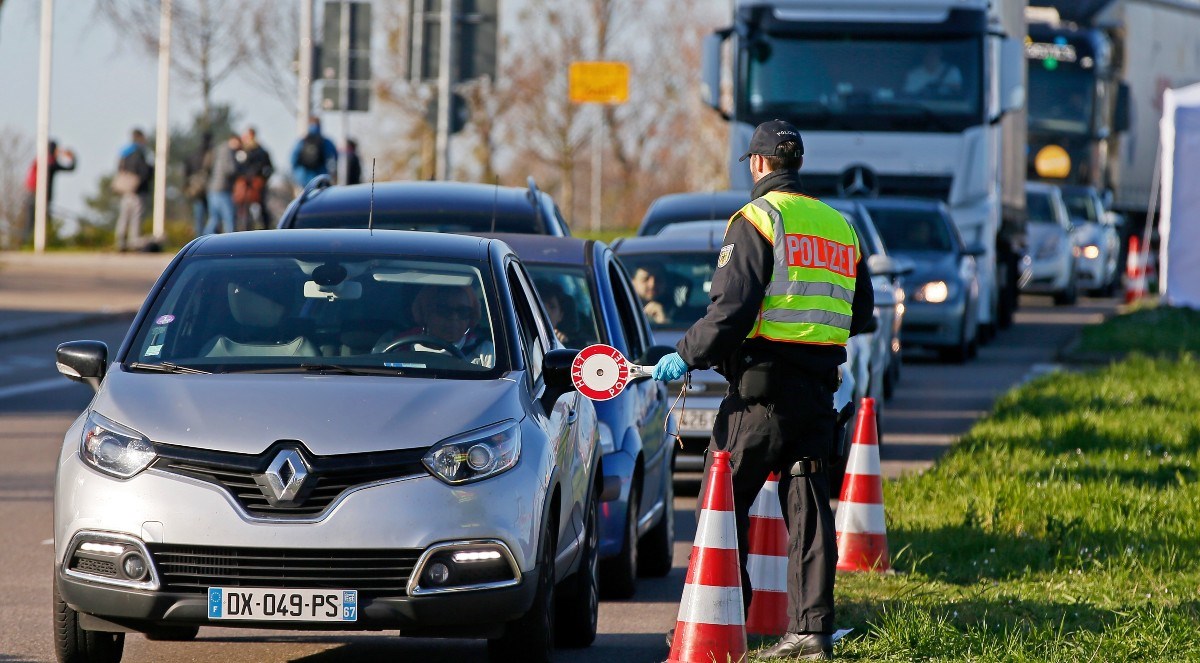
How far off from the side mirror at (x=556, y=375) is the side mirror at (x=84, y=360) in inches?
56.8

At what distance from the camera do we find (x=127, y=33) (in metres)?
31.7

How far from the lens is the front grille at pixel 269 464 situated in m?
6.05

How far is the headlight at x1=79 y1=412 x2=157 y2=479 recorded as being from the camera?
242 inches

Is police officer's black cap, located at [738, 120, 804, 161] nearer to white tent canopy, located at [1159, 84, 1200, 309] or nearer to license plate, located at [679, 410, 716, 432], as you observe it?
license plate, located at [679, 410, 716, 432]

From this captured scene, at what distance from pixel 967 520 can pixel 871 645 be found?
3153 millimetres

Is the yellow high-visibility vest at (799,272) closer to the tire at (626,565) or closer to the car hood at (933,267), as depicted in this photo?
the tire at (626,565)

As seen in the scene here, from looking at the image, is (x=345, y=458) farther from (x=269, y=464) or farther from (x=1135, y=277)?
(x=1135, y=277)

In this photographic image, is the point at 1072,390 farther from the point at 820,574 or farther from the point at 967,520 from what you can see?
the point at 820,574

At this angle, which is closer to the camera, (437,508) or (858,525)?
(437,508)

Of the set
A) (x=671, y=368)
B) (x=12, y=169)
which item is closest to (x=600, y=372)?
(x=671, y=368)

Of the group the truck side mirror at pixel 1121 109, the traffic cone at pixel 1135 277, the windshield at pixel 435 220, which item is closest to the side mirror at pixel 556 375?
the windshield at pixel 435 220

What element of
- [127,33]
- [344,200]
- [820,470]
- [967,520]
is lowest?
[967,520]

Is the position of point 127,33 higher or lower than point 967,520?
higher

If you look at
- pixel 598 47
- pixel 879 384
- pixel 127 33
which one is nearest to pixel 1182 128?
pixel 879 384
